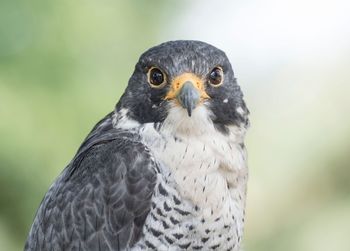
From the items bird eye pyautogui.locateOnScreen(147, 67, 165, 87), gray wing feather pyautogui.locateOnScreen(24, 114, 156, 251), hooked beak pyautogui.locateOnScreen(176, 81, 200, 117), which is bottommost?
gray wing feather pyautogui.locateOnScreen(24, 114, 156, 251)

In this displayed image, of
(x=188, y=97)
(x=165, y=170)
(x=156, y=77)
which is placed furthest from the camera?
(x=156, y=77)

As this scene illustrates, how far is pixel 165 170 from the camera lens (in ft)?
14.4

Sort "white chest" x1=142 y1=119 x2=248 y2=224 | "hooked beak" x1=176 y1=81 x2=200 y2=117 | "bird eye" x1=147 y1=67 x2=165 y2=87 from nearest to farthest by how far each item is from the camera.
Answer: "hooked beak" x1=176 y1=81 x2=200 y2=117 → "white chest" x1=142 y1=119 x2=248 y2=224 → "bird eye" x1=147 y1=67 x2=165 y2=87

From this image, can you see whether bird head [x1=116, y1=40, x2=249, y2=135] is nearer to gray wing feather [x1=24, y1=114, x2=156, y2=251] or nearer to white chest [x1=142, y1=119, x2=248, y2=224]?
white chest [x1=142, y1=119, x2=248, y2=224]

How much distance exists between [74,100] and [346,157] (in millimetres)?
3722

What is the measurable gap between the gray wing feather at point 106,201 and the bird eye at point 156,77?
0.32 meters

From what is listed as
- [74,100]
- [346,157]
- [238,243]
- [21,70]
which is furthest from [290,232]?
[238,243]

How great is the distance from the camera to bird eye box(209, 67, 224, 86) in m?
4.53

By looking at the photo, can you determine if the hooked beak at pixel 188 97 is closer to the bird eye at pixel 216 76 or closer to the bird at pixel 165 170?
the bird at pixel 165 170

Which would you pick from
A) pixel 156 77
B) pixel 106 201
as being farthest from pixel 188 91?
pixel 106 201

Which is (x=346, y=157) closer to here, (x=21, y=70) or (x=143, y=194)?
(x=21, y=70)

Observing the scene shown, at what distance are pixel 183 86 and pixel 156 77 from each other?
0.22 m

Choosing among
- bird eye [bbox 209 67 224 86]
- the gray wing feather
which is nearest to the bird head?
bird eye [bbox 209 67 224 86]

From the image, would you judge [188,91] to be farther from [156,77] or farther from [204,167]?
[204,167]
